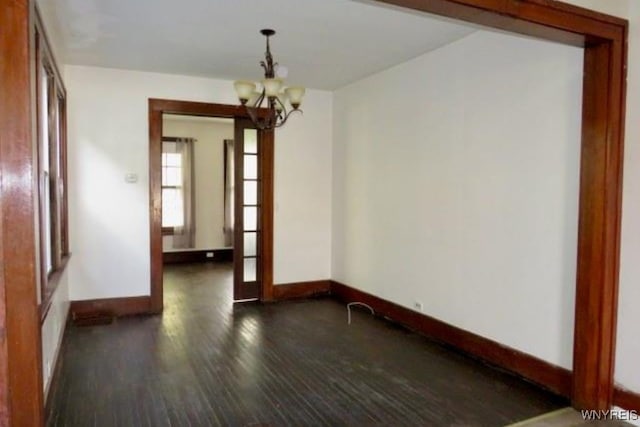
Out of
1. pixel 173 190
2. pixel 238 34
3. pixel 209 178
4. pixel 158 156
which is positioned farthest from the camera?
pixel 209 178

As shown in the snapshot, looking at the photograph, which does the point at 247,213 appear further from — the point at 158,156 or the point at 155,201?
the point at 158,156

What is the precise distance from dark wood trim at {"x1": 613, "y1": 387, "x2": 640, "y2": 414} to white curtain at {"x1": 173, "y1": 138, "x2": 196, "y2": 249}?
7254 millimetres

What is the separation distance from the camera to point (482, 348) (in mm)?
3789

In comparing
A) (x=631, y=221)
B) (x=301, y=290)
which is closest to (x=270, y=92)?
(x=631, y=221)

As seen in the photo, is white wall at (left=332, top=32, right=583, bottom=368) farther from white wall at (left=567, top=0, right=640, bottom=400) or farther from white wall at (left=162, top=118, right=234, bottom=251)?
white wall at (left=162, top=118, right=234, bottom=251)

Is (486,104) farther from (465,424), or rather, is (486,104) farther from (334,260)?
(334,260)

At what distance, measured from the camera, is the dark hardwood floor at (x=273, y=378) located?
288 centimetres

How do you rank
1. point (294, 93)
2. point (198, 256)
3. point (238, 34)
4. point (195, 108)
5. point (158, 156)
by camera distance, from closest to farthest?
point (294, 93), point (238, 34), point (158, 156), point (195, 108), point (198, 256)

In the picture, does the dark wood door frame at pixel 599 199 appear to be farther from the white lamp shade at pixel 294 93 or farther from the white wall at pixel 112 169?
the white wall at pixel 112 169

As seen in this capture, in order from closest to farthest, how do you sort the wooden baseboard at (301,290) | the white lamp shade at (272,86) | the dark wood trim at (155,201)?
the white lamp shade at (272,86) → the dark wood trim at (155,201) → the wooden baseboard at (301,290)

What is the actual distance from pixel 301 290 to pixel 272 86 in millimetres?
3165

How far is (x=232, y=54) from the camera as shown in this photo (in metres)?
4.42

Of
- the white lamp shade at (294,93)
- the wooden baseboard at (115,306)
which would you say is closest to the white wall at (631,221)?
the white lamp shade at (294,93)

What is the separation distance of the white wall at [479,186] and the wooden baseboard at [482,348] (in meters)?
0.06
